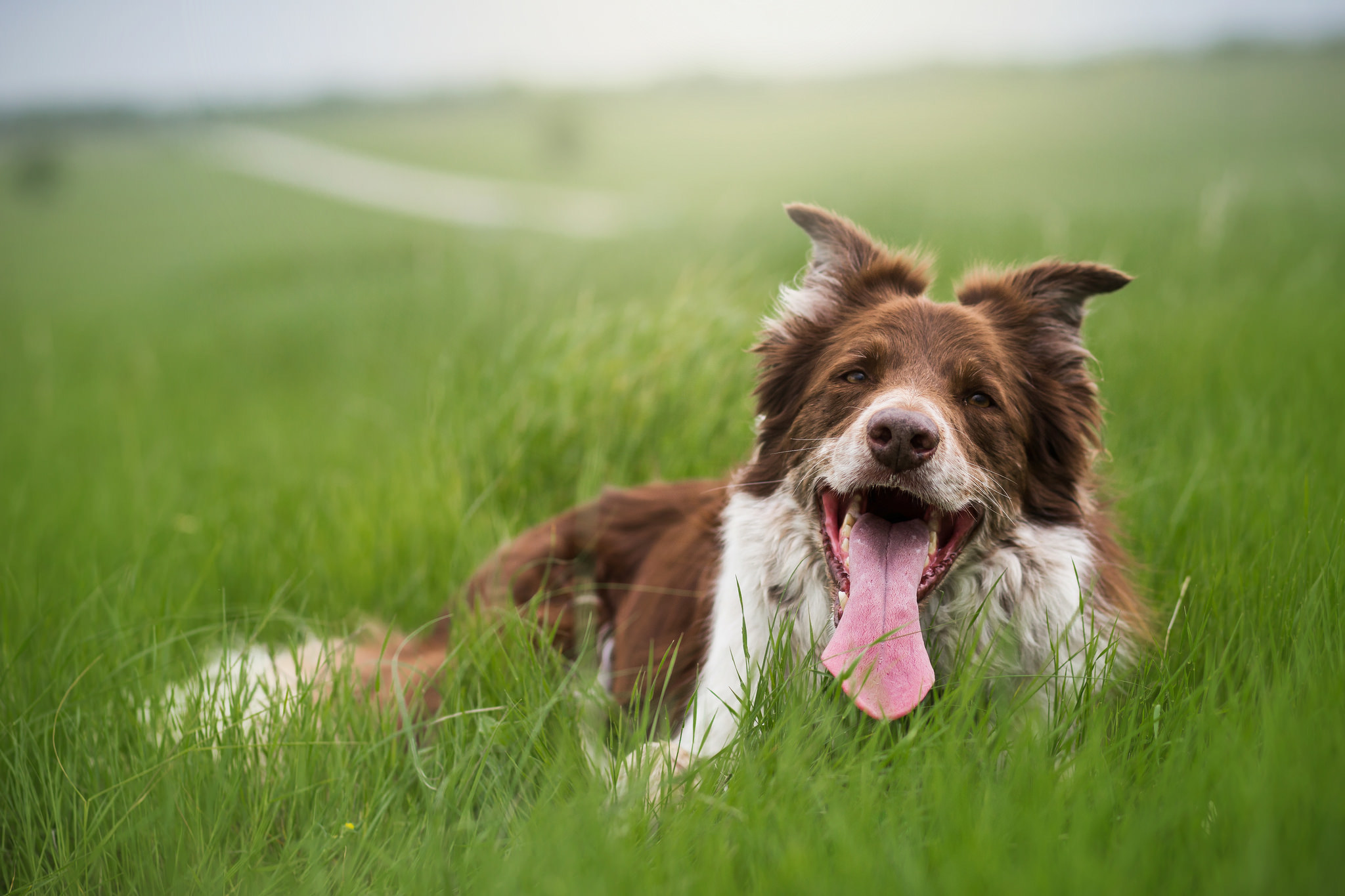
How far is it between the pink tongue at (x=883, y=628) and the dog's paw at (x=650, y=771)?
0.54 meters

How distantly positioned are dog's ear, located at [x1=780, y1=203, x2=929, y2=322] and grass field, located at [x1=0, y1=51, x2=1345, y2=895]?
1.30 meters

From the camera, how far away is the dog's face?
104 inches

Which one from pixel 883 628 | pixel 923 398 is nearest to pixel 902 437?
pixel 923 398

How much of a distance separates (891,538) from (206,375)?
1019cm

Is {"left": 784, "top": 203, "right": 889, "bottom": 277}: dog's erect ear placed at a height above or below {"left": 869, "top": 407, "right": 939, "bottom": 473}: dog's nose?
above

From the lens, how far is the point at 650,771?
234 centimetres

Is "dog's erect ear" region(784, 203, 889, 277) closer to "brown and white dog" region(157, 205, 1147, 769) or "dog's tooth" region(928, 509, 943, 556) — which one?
"brown and white dog" region(157, 205, 1147, 769)

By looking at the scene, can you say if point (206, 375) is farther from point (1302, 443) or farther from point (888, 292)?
point (1302, 443)

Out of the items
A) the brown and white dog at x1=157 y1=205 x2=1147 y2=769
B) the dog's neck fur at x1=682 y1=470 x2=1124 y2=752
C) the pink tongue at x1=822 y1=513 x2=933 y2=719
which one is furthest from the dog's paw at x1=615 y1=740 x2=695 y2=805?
the pink tongue at x1=822 y1=513 x2=933 y2=719

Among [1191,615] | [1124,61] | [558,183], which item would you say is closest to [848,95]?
[1124,61]

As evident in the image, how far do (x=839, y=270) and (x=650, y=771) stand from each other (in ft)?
6.54

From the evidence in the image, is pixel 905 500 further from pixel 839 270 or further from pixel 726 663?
pixel 839 270

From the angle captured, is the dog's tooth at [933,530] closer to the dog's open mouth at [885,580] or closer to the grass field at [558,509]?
the dog's open mouth at [885,580]

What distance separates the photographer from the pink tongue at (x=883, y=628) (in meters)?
2.55
